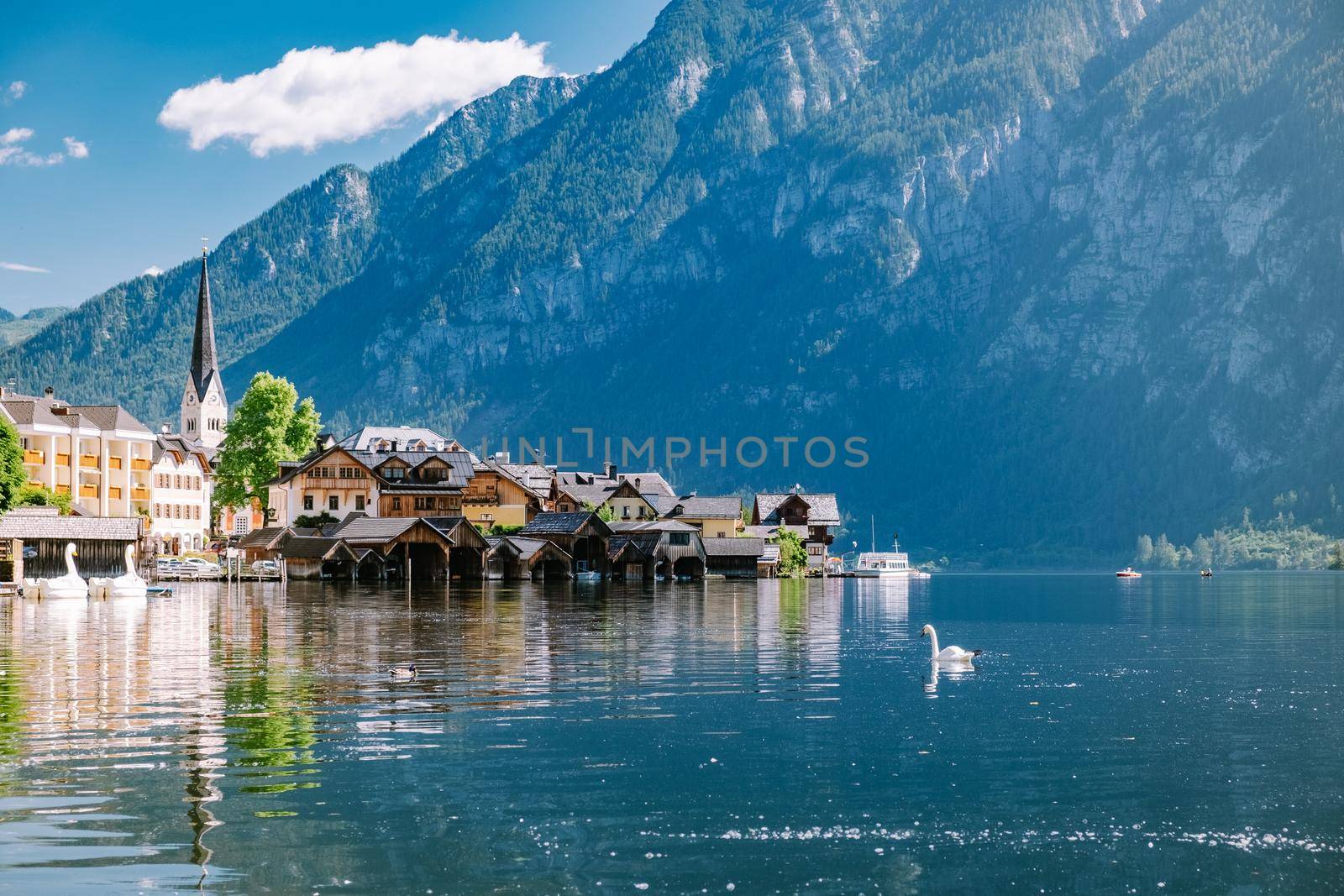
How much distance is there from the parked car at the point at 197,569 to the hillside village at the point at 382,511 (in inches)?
118

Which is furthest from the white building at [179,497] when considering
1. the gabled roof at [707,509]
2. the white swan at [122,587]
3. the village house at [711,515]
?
the white swan at [122,587]

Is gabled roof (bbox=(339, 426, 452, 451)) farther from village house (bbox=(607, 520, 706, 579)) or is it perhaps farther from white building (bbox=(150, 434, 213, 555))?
village house (bbox=(607, 520, 706, 579))

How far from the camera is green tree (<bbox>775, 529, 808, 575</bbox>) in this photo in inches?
6644

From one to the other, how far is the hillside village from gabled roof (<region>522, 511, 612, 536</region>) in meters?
0.16

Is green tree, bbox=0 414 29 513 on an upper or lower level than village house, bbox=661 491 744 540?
upper

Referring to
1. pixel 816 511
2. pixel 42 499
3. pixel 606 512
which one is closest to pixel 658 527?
pixel 606 512

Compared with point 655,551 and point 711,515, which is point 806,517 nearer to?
point 711,515

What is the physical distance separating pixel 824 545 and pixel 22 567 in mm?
116692

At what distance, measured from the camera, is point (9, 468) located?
9525 cm

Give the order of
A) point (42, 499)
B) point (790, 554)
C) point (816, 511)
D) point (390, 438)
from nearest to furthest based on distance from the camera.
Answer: point (42, 499) < point (790, 554) < point (390, 438) < point (816, 511)

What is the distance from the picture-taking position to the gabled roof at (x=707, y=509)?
168 m

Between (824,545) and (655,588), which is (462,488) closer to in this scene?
(655,588)

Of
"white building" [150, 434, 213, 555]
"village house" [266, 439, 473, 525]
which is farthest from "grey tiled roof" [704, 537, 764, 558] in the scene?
"white building" [150, 434, 213, 555]

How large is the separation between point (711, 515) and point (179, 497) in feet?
184
